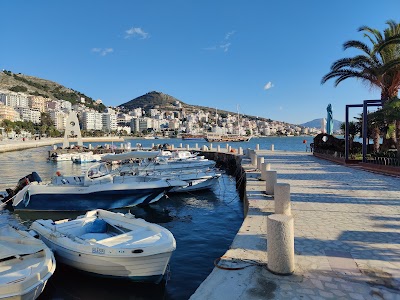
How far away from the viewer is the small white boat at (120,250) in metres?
6.67

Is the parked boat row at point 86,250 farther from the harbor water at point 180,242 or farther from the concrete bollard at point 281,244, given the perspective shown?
the concrete bollard at point 281,244

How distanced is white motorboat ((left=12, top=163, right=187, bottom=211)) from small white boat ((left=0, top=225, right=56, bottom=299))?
5.75 m

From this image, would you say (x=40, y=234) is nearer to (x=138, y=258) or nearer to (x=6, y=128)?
(x=138, y=258)

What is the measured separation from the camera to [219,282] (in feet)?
16.2

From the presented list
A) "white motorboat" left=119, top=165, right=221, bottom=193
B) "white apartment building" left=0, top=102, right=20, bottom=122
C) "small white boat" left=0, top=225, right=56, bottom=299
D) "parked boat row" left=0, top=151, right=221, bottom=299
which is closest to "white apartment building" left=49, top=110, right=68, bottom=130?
"white apartment building" left=0, top=102, right=20, bottom=122

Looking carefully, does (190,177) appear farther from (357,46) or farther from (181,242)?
(357,46)

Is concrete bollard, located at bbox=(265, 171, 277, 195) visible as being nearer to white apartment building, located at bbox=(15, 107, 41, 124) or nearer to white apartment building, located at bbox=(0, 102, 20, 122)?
white apartment building, located at bbox=(0, 102, 20, 122)

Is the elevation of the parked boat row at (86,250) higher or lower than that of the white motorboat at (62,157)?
lower

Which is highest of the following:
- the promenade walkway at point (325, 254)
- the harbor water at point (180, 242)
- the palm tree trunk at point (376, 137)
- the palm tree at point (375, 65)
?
the palm tree at point (375, 65)

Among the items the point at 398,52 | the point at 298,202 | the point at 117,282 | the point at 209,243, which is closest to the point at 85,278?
the point at 117,282

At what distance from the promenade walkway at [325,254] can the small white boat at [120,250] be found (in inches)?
65.6

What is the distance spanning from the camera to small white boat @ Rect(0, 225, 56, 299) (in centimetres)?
563

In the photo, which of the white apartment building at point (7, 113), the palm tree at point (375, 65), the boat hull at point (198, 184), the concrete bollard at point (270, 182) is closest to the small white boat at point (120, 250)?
the concrete bollard at point (270, 182)

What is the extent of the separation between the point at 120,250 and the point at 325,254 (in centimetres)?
408
